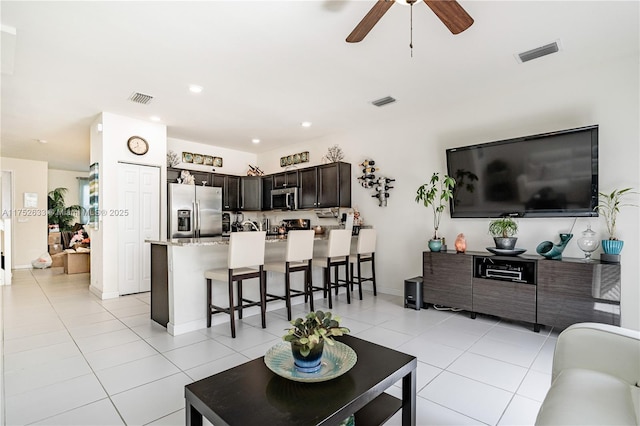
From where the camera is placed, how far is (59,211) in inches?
347

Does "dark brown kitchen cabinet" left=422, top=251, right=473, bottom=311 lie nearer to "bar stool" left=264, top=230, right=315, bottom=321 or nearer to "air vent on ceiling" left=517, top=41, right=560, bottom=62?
"bar stool" left=264, top=230, right=315, bottom=321

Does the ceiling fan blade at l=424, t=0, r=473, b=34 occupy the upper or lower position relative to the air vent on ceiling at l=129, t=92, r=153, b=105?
lower

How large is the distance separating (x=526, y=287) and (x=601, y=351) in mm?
2143

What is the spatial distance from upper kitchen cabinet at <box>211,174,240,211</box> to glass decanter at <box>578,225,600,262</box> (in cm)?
566

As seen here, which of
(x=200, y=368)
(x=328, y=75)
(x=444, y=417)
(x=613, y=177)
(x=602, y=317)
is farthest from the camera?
(x=328, y=75)

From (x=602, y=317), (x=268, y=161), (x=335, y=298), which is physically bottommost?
(x=335, y=298)

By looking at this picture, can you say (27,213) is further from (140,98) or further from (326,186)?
(326,186)

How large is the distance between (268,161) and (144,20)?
15.6ft

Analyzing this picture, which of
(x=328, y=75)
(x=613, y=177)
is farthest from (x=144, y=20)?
(x=613, y=177)

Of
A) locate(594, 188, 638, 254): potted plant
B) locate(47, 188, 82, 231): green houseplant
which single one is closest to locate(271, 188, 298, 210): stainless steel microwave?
locate(594, 188, 638, 254): potted plant

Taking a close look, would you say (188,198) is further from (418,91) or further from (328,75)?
(418,91)

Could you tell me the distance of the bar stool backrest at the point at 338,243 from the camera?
4234 mm

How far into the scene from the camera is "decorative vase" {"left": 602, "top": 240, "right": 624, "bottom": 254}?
296 cm

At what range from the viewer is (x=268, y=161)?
723cm
